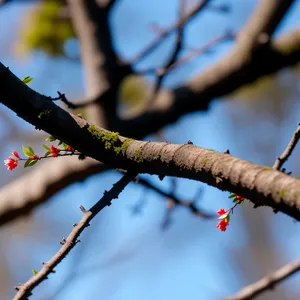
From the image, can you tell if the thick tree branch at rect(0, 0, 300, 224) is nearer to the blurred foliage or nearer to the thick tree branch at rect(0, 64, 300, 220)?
the blurred foliage

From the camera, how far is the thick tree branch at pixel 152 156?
2.70 ft

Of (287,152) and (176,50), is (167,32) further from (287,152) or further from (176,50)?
(287,152)

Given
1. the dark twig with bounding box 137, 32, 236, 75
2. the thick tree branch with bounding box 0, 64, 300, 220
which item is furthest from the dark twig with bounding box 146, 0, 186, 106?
the thick tree branch with bounding box 0, 64, 300, 220

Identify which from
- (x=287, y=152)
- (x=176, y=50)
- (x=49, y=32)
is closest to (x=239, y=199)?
Result: (x=287, y=152)

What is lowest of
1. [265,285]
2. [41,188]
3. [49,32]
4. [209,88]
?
[265,285]

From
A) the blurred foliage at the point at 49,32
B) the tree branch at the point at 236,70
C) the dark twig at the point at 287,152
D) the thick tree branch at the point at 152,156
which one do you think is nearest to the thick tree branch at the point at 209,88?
the tree branch at the point at 236,70

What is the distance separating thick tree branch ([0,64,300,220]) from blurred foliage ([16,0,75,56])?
261 centimetres

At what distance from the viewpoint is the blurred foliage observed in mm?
3627

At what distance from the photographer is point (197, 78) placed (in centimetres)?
285

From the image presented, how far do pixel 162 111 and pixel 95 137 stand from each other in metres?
1.64

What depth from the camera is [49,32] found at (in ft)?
11.9

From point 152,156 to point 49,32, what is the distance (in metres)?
2.79

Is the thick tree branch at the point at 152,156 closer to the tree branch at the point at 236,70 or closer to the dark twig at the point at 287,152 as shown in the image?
the dark twig at the point at 287,152

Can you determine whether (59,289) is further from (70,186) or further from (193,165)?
(193,165)
